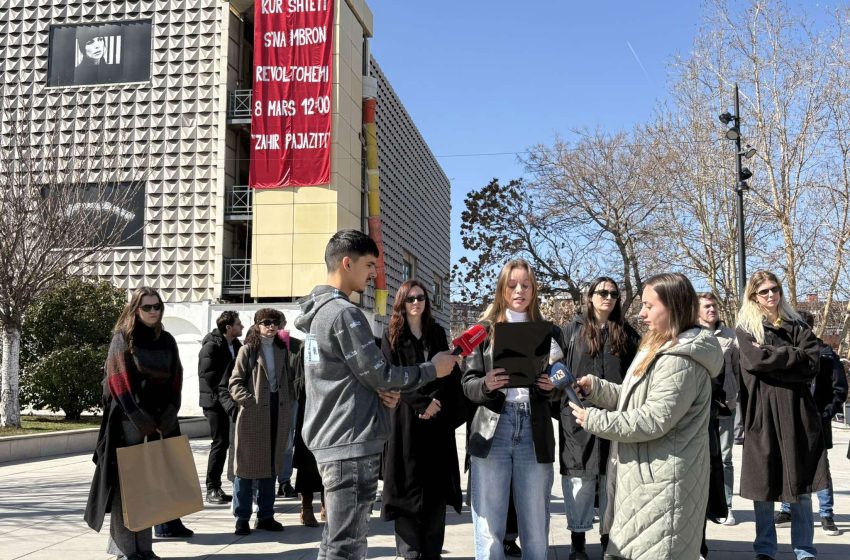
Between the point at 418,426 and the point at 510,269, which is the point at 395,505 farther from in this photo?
the point at 510,269

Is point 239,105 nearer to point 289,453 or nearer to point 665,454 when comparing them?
point 289,453

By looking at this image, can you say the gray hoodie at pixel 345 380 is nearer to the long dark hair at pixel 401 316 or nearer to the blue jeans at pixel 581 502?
the long dark hair at pixel 401 316

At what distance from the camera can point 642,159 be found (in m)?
25.8

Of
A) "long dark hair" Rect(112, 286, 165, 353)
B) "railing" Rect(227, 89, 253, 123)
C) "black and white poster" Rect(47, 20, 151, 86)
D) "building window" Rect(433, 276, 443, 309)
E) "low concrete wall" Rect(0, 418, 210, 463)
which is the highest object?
"black and white poster" Rect(47, 20, 151, 86)

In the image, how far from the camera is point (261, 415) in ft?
22.7

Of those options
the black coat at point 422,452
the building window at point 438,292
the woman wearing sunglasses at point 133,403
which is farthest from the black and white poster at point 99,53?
the building window at point 438,292

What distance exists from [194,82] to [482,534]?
2672cm

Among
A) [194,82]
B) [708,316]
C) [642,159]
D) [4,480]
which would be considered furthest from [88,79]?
[708,316]

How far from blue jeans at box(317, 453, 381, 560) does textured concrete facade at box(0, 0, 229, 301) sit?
25033 mm

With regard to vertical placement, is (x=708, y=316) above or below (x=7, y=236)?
below

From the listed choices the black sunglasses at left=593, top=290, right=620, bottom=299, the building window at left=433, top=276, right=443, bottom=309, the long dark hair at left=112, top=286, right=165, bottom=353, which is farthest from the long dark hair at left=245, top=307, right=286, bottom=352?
the building window at left=433, top=276, right=443, bottom=309

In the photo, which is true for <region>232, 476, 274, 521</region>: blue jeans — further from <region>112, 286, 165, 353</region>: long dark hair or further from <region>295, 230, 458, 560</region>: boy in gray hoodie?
<region>295, 230, 458, 560</region>: boy in gray hoodie

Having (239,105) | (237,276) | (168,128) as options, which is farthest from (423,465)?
(168,128)

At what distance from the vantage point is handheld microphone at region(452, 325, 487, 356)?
3.95 m
